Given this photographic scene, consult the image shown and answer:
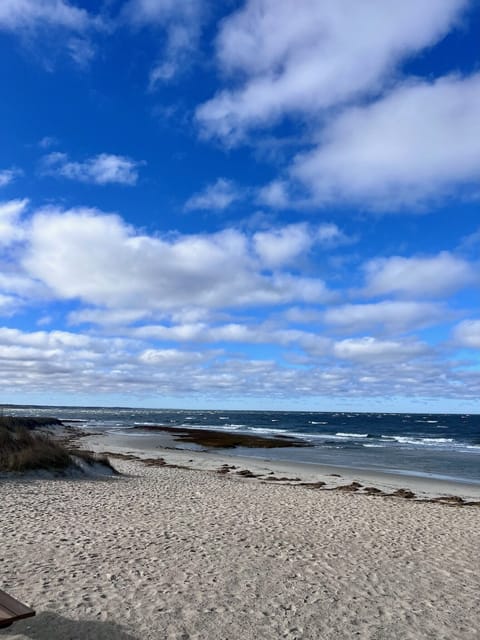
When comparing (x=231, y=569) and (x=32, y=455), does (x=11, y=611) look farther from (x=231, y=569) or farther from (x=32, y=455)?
(x=32, y=455)

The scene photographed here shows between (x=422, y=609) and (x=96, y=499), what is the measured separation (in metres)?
9.65

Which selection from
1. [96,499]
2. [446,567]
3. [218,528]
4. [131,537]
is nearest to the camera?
[446,567]

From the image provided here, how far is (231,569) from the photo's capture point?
7.92m

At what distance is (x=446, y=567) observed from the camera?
28.9 feet

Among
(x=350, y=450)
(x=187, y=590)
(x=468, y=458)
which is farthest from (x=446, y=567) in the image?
(x=350, y=450)

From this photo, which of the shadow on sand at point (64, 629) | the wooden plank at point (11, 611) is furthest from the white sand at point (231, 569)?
the wooden plank at point (11, 611)

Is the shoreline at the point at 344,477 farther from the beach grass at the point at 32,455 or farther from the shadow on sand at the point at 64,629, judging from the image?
the shadow on sand at the point at 64,629

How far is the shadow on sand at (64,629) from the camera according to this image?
5.29m

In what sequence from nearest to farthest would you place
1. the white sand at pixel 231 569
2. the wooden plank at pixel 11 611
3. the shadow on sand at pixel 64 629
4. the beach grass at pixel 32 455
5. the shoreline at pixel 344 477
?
the wooden plank at pixel 11 611, the shadow on sand at pixel 64 629, the white sand at pixel 231 569, the beach grass at pixel 32 455, the shoreline at pixel 344 477

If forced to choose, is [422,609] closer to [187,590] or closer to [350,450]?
[187,590]

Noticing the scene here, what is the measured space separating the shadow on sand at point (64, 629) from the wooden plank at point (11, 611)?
88 cm

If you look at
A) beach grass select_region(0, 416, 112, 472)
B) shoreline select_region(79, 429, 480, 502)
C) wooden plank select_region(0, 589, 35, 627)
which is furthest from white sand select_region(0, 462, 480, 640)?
shoreline select_region(79, 429, 480, 502)

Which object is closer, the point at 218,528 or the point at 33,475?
the point at 218,528

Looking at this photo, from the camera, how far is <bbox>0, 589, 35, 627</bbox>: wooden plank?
433 cm
